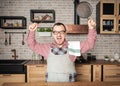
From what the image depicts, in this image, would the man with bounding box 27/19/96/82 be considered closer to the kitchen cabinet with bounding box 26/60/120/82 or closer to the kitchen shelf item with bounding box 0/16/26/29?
the kitchen cabinet with bounding box 26/60/120/82

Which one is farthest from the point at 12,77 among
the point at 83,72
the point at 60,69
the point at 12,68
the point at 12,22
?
the point at 60,69

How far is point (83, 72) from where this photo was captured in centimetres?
347

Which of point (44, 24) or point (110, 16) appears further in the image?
point (44, 24)

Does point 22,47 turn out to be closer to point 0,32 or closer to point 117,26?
point 0,32

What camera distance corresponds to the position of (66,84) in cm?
174

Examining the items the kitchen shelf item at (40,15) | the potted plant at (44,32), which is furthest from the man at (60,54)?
the kitchen shelf item at (40,15)

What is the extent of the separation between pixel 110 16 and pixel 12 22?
210 centimetres

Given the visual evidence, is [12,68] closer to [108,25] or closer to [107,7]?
[108,25]

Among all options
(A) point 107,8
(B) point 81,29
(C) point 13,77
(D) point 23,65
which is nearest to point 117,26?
(A) point 107,8

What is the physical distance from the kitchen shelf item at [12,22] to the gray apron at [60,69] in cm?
217

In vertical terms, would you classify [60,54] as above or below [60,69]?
above

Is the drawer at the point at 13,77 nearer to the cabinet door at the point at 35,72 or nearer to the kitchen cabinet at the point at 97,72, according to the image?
the cabinet door at the point at 35,72

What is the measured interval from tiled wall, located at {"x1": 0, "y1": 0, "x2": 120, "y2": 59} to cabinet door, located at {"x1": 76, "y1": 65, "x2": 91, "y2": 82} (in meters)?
0.70

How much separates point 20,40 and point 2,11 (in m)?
0.74
